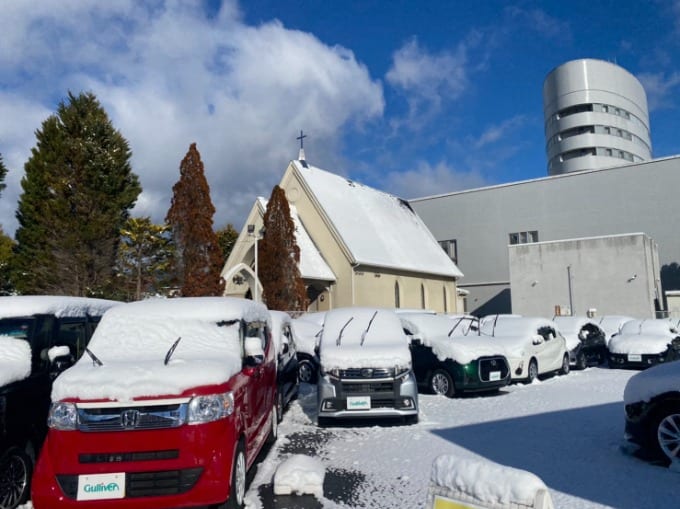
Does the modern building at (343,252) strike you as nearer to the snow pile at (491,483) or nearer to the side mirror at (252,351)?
the side mirror at (252,351)

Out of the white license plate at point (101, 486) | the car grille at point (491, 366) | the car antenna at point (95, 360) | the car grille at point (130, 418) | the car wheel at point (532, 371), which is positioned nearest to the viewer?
the white license plate at point (101, 486)

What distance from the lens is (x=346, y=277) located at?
28516 millimetres

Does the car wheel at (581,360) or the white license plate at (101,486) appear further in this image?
the car wheel at (581,360)

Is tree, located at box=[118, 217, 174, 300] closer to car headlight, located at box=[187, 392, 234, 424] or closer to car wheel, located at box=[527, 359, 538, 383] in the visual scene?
car wheel, located at box=[527, 359, 538, 383]

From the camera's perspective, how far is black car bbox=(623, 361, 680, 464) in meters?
6.11

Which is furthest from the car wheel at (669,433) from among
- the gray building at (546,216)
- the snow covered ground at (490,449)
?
the gray building at (546,216)

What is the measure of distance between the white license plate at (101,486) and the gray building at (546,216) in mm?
38902

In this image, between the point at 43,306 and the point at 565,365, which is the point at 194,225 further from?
the point at 43,306

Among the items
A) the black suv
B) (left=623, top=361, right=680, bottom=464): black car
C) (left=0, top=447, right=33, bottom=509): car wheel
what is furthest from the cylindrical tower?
(left=0, top=447, right=33, bottom=509): car wheel

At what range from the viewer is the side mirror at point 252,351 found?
5.96 m

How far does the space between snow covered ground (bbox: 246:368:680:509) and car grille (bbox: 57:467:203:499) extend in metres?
1.23

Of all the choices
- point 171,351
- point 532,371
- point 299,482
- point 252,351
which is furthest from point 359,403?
point 532,371

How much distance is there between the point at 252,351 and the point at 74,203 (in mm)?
23579

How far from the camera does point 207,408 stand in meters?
4.70
